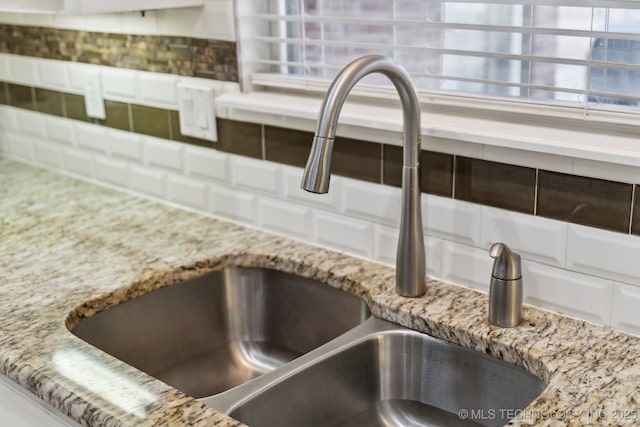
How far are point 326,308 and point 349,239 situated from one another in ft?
0.48

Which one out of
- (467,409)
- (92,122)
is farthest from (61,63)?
(467,409)

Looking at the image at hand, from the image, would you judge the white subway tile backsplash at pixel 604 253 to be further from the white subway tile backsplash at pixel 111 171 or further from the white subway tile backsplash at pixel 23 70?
the white subway tile backsplash at pixel 23 70

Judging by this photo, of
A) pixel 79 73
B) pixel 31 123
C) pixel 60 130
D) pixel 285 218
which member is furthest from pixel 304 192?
pixel 31 123

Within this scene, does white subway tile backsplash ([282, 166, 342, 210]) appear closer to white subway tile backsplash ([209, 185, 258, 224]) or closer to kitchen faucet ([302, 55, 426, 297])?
white subway tile backsplash ([209, 185, 258, 224])

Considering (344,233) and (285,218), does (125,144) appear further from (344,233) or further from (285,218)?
(344,233)

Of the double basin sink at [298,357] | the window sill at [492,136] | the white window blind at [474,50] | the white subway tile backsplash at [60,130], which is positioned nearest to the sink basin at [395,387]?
the double basin sink at [298,357]

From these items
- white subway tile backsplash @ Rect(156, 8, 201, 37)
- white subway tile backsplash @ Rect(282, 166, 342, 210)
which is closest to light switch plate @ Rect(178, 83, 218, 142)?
white subway tile backsplash @ Rect(156, 8, 201, 37)

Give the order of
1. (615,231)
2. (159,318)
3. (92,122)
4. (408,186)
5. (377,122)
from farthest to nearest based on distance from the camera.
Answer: (92,122)
(159,318)
(377,122)
(408,186)
(615,231)

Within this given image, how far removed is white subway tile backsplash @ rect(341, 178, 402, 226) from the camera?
4.79 feet

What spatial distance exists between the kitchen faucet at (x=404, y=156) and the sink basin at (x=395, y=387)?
0.11 metres

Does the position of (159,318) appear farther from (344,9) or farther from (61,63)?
(61,63)

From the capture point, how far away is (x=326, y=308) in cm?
150

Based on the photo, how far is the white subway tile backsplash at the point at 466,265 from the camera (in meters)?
1.36

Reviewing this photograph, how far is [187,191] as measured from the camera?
186 centimetres
